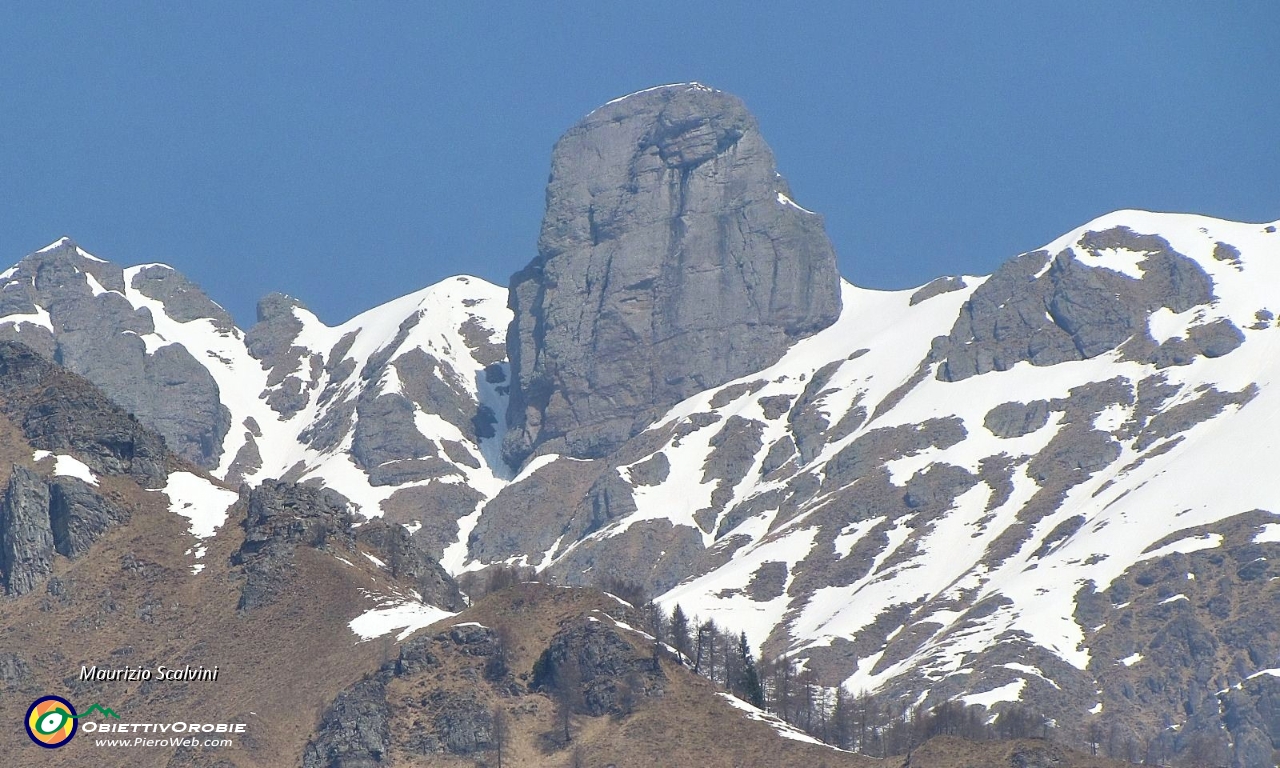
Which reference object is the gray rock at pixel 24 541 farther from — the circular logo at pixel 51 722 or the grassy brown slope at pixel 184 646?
the circular logo at pixel 51 722

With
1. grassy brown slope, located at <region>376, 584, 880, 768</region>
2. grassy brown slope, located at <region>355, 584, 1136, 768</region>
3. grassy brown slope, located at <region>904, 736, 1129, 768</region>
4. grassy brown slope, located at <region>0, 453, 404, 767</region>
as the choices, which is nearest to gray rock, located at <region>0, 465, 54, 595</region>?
grassy brown slope, located at <region>0, 453, 404, 767</region>

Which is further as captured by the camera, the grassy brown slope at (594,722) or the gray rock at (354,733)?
the gray rock at (354,733)

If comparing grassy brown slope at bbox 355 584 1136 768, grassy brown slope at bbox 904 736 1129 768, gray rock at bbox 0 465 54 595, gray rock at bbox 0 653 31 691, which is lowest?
grassy brown slope at bbox 904 736 1129 768

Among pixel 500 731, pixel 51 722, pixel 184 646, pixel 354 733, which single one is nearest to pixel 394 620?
pixel 184 646

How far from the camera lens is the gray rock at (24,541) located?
195m

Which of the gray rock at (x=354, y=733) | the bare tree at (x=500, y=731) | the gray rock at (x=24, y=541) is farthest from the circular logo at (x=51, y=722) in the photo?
the bare tree at (x=500, y=731)

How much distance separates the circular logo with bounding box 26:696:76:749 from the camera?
554ft

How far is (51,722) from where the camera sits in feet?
→ 568

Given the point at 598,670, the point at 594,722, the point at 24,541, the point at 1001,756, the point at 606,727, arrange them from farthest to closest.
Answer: the point at 24,541 < the point at 598,670 < the point at 594,722 < the point at 606,727 < the point at 1001,756

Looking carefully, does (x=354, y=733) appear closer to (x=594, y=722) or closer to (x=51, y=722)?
(x=594, y=722)

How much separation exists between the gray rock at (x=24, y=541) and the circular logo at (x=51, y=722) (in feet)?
60.2

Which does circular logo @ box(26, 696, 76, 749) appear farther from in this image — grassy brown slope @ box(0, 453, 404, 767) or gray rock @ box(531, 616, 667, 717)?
gray rock @ box(531, 616, 667, 717)

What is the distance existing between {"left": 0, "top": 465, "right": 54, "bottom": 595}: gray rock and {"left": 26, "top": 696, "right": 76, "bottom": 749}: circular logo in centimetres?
1834

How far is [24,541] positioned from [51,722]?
28.0 m
